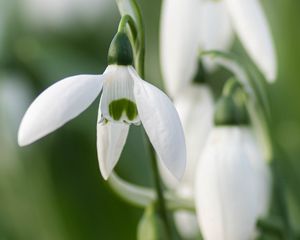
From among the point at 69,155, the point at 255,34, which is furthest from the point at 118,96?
the point at 69,155

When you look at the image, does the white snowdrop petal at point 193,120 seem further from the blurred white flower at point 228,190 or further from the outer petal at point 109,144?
the outer petal at point 109,144

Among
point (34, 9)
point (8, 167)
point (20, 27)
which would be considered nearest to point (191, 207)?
point (8, 167)

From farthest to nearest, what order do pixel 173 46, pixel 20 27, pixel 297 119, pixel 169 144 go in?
1. pixel 20 27
2. pixel 297 119
3. pixel 173 46
4. pixel 169 144

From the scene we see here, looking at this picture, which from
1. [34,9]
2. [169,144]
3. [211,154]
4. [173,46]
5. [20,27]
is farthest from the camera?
[34,9]

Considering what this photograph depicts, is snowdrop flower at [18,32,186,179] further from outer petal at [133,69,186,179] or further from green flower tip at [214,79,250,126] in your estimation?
green flower tip at [214,79,250,126]

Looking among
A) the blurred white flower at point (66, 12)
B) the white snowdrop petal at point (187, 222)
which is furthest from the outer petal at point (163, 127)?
the blurred white flower at point (66, 12)

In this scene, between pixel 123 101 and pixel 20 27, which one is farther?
pixel 20 27

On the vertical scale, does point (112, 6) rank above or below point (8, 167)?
above

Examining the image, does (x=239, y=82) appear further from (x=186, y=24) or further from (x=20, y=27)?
(x=20, y=27)

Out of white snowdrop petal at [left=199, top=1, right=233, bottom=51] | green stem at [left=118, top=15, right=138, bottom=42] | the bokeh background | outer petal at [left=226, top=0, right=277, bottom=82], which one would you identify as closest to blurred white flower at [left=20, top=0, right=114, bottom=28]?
the bokeh background
